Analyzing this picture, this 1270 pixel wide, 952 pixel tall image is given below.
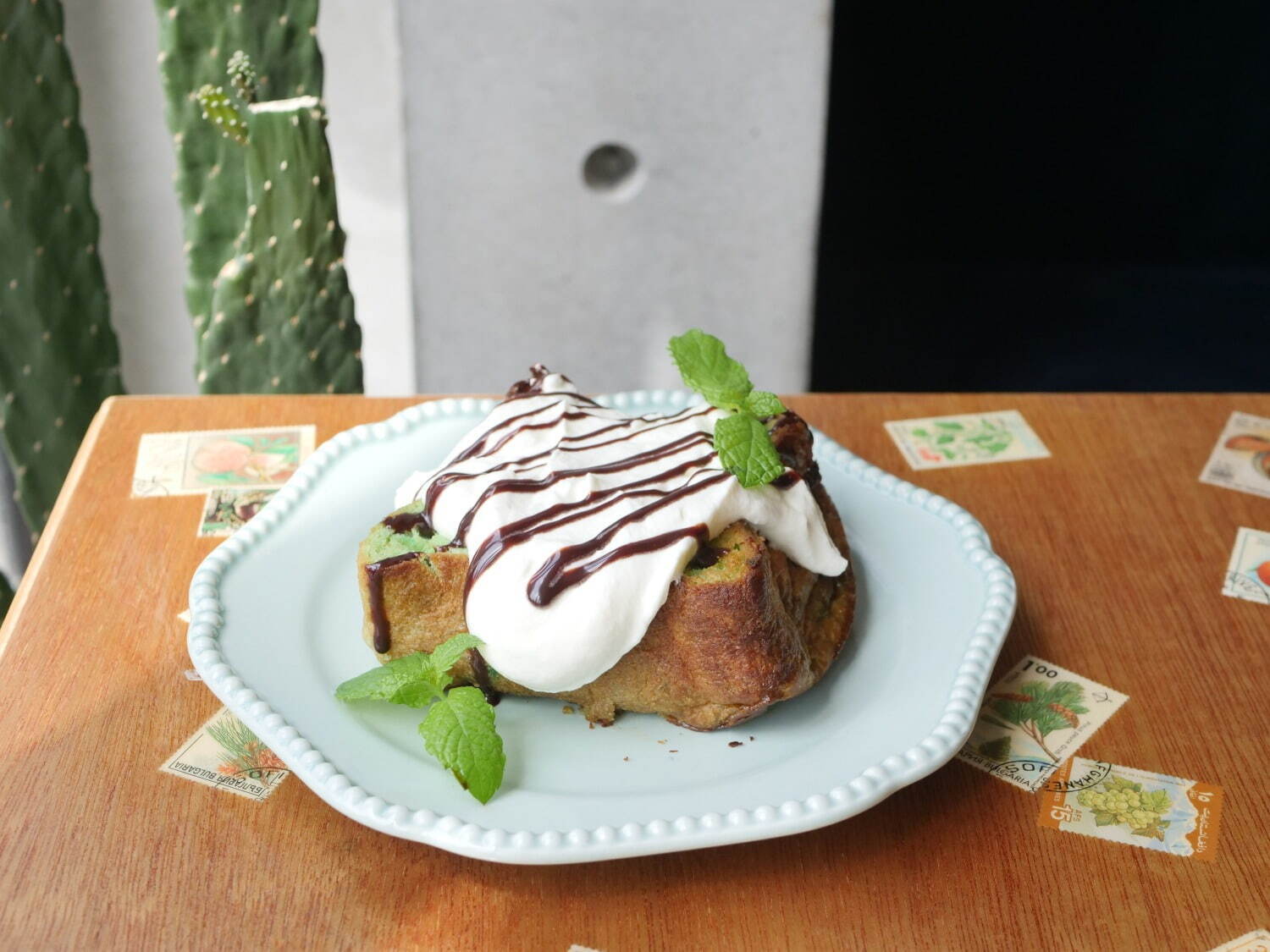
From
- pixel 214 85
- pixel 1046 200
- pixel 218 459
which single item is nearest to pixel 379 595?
pixel 218 459

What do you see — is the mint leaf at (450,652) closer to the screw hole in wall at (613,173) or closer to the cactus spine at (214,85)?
the cactus spine at (214,85)

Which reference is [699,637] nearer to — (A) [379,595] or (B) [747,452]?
(B) [747,452]

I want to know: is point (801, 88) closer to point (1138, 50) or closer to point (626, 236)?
point (626, 236)

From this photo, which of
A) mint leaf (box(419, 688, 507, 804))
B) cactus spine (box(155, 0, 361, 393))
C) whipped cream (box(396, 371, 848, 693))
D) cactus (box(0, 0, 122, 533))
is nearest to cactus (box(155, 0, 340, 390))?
cactus spine (box(155, 0, 361, 393))

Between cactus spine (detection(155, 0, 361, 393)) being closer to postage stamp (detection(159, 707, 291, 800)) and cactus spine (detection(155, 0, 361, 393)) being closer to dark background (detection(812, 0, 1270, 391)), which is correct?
postage stamp (detection(159, 707, 291, 800))

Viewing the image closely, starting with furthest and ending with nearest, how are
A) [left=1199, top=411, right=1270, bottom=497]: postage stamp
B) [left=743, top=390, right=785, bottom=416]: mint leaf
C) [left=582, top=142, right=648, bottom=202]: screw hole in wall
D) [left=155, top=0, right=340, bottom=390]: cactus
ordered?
[left=582, top=142, right=648, bottom=202]: screw hole in wall → [left=155, top=0, right=340, bottom=390]: cactus → [left=1199, top=411, right=1270, bottom=497]: postage stamp → [left=743, top=390, right=785, bottom=416]: mint leaf
